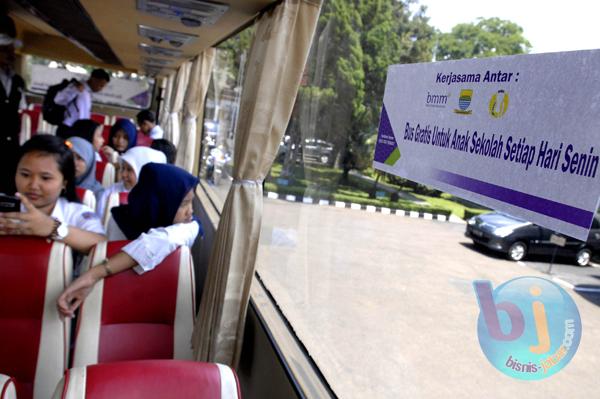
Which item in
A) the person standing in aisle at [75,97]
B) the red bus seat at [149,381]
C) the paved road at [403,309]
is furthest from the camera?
the person standing in aisle at [75,97]

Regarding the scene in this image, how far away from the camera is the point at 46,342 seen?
6.30ft

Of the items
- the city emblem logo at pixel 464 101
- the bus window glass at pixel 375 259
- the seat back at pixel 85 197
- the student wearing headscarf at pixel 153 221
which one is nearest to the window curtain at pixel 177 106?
the seat back at pixel 85 197

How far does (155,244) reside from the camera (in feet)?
6.99

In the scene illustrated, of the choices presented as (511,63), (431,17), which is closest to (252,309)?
(431,17)

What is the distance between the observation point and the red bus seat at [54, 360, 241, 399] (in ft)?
3.71

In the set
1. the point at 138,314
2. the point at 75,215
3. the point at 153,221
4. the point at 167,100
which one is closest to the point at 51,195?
the point at 75,215

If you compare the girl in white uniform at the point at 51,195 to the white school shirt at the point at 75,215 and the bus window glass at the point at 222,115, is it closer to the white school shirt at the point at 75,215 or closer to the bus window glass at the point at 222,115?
the white school shirt at the point at 75,215

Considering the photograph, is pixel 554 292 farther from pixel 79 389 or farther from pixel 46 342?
pixel 46 342

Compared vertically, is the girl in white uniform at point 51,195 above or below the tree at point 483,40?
below

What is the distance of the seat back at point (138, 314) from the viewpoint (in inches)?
79.0

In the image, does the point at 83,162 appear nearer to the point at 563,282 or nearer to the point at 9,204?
the point at 9,204

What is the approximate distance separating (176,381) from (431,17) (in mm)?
1289

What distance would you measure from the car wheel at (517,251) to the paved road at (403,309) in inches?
0.9

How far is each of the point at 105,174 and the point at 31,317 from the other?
283cm
